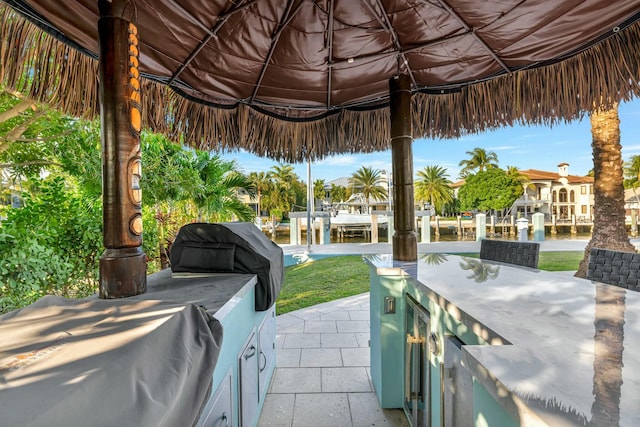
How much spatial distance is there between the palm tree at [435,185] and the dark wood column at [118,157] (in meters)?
32.1

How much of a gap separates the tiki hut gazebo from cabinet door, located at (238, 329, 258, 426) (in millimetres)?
699

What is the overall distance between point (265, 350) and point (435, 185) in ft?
103

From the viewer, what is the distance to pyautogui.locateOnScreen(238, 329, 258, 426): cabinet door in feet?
5.23

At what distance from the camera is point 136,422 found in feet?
1.81

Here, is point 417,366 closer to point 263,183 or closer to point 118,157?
point 118,157

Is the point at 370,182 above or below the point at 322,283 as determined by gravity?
above

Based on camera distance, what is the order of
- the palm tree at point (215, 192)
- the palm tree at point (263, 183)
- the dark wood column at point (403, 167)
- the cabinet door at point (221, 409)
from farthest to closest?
1. the palm tree at point (263, 183)
2. the palm tree at point (215, 192)
3. the dark wood column at point (403, 167)
4. the cabinet door at point (221, 409)

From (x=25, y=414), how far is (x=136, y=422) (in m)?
0.17

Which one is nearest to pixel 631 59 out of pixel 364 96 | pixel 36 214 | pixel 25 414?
pixel 364 96

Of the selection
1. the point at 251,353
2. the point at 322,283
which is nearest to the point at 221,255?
the point at 251,353

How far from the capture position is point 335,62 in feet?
8.21

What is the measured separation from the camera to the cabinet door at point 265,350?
2.08 meters

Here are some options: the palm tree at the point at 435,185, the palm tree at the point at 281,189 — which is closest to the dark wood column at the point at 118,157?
the palm tree at the point at 281,189

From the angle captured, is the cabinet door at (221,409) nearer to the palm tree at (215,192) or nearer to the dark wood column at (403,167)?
the dark wood column at (403,167)
